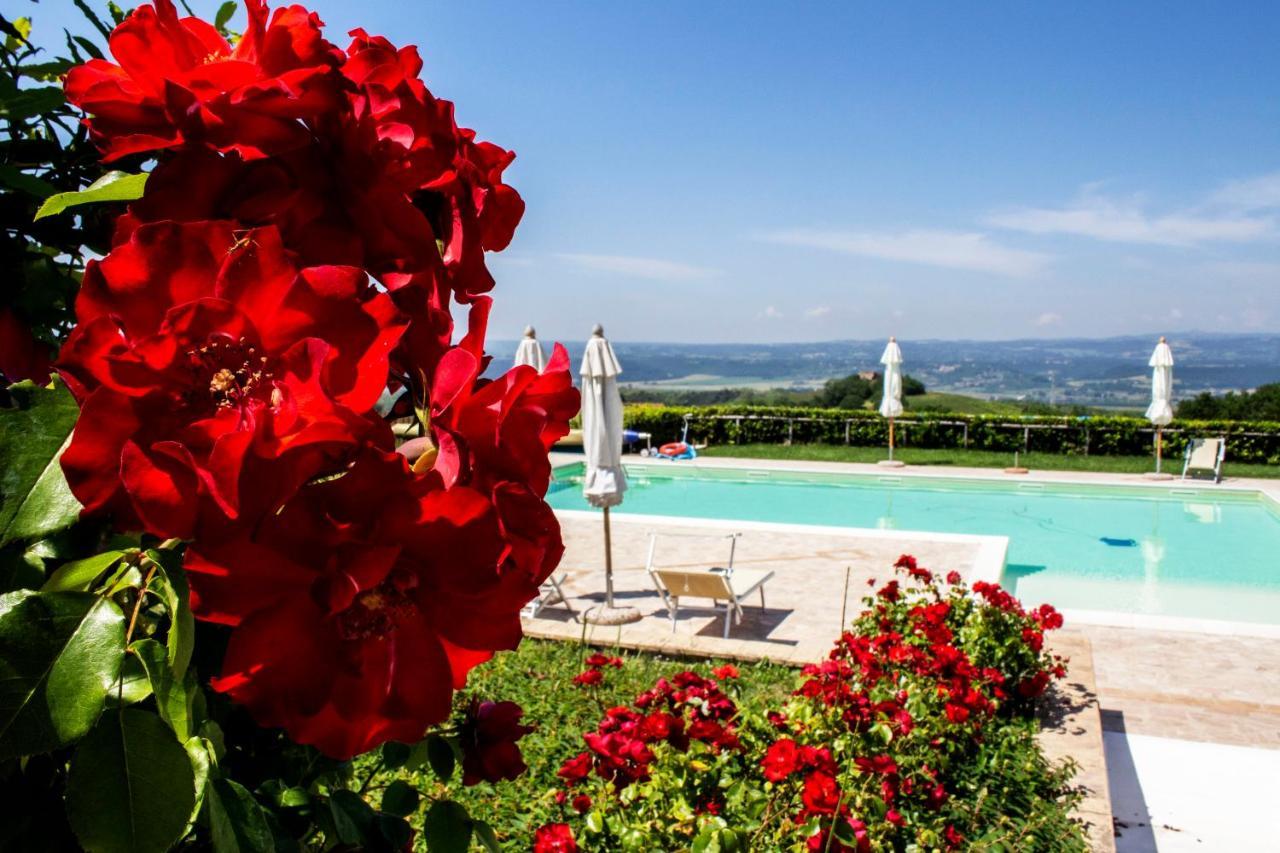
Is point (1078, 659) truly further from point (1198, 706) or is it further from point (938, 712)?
point (938, 712)

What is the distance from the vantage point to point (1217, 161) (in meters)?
66.6

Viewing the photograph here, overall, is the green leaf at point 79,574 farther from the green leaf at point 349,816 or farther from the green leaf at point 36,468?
the green leaf at point 349,816

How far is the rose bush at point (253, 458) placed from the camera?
36cm

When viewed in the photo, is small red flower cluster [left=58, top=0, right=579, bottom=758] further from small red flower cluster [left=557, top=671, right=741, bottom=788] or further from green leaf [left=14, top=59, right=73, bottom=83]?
small red flower cluster [left=557, top=671, right=741, bottom=788]

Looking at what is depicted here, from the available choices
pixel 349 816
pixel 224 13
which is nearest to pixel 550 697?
pixel 349 816

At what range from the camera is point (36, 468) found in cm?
46

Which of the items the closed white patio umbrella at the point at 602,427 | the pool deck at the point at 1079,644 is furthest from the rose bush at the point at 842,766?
the closed white patio umbrella at the point at 602,427

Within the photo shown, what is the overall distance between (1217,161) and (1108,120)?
44.0 feet

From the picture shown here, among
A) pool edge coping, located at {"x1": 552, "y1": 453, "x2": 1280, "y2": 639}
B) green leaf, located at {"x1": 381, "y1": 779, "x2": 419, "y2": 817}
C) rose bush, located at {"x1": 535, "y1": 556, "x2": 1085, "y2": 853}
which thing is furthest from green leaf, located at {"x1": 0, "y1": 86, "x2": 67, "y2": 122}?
pool edge coping, located at {"x1": 552, "y1": 453, "x2": 1280, "y2": 639}

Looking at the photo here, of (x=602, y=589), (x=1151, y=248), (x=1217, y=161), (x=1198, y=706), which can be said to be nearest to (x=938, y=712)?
(x=1198, y=706)

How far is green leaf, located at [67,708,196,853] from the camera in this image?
386mm

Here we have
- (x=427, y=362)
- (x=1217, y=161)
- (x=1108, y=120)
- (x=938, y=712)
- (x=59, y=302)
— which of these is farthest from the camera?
(x=1217, y=161)

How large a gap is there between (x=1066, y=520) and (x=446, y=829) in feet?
49.5

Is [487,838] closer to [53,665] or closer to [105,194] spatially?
[53,665]
